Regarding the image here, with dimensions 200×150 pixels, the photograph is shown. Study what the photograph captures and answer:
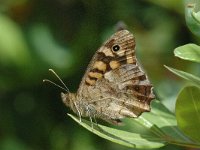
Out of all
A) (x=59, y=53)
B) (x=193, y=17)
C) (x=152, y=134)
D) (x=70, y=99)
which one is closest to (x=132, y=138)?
(x=152, y=134)

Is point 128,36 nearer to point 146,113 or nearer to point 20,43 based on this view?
point 146,113

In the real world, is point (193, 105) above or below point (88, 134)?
above

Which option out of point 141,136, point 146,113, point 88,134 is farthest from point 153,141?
point 88,134

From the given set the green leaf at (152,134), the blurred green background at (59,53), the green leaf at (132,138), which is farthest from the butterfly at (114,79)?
the blurred green background at (59,53)

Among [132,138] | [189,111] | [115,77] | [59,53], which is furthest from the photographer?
[59,53]

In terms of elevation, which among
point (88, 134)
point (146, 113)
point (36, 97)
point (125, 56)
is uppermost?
point (125, 56)

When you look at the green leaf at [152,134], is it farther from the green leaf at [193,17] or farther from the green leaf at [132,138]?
the green leaf at [193,17]

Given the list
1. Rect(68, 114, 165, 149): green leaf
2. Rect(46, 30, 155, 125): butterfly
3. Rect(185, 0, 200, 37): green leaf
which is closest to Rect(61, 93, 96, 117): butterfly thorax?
Rect(46, 30, 155, 125): butterfly

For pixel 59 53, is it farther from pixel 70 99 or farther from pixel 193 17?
pixel 193 17
